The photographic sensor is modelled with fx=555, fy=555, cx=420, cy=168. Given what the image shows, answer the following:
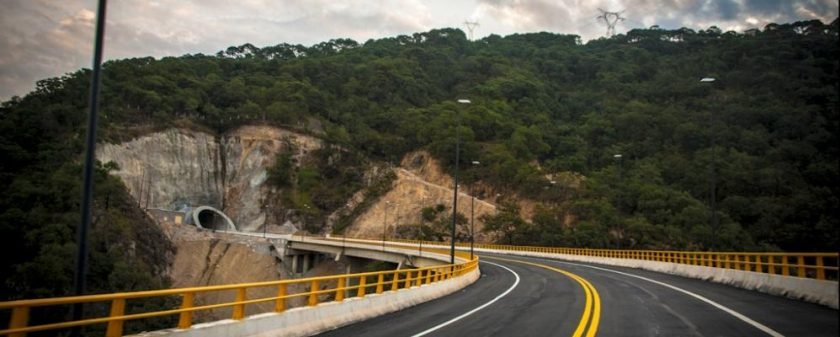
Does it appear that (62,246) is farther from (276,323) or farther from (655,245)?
(655,245)

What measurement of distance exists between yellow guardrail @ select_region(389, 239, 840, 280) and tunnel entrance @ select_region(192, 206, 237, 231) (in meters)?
56.0

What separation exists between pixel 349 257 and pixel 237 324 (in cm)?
7924

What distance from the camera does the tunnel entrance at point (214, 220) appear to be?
116 metres

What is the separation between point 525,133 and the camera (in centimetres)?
13762

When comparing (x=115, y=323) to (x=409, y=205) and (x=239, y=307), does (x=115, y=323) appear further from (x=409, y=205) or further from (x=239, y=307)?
(x=409, y=205)

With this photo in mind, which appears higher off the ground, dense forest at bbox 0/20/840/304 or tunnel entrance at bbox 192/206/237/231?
dense forest at bbox 0/20/840/304

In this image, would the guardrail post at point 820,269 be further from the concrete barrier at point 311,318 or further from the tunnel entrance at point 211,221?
the tunnel entrance at point 211,221

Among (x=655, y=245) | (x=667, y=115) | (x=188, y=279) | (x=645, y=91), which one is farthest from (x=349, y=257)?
(x=645, y=91)

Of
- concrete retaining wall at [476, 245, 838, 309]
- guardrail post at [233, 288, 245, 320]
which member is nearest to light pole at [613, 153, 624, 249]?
concrete retaining wall at [476, 245, 838, 309]

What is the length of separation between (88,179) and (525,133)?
13297 centimetres

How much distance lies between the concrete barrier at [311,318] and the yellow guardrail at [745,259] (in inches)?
440

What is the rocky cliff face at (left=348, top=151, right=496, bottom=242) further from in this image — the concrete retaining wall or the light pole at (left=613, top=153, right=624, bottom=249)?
the concrete retaining wall

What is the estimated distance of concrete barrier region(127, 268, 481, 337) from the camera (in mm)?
9891

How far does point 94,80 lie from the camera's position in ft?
29.9
